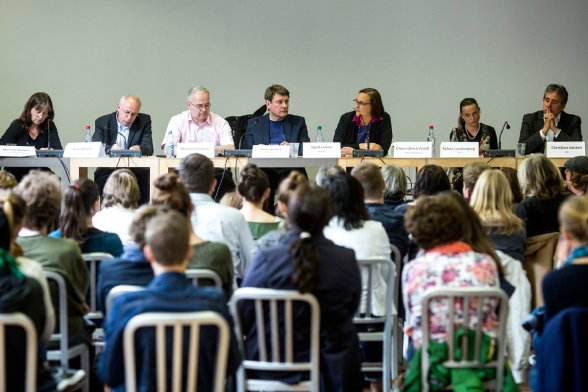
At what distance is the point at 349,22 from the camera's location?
8.25m

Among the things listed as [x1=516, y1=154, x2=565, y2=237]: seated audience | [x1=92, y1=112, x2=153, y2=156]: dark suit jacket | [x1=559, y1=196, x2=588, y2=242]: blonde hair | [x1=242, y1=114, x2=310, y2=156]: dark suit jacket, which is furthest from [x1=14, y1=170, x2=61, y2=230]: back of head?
[x1=242, y1=114, x2=310, y2=156]: dark suit jacket

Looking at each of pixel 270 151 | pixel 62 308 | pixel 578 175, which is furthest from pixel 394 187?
pixel 62 308

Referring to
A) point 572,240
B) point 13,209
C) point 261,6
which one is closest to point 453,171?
point 261,6

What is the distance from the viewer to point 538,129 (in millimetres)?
7004

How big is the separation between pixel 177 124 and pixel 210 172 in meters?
2.97

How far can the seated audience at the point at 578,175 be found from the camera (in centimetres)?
465

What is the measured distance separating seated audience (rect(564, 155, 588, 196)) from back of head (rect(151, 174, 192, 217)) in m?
2.37

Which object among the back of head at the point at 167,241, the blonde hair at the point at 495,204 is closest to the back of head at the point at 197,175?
the blonde hair at the point at 495,204

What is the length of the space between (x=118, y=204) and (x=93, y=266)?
0.81 meters

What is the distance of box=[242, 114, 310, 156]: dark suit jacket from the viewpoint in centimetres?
683

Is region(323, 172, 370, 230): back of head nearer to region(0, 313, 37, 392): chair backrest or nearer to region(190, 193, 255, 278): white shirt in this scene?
region(190, 193, 255, 278): white shirt

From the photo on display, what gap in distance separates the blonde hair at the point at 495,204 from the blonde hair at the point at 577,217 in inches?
40.2

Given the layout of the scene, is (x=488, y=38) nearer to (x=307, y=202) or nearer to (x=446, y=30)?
(x=446, y=30)

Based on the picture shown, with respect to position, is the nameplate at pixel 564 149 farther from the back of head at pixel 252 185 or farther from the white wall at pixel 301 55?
the back of head at pixel 252 185
